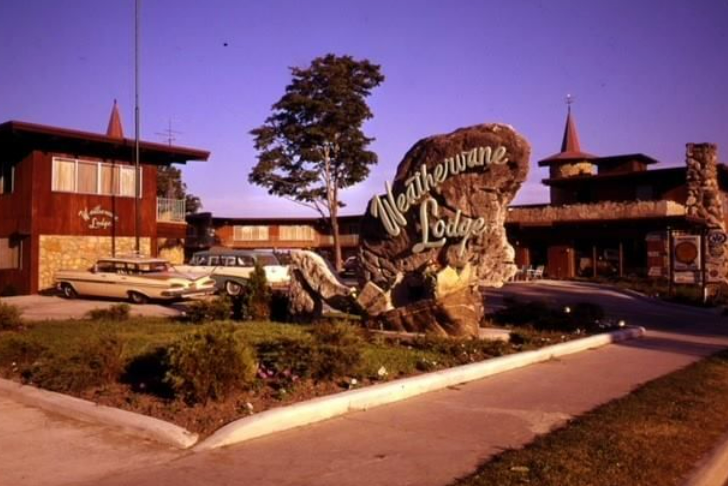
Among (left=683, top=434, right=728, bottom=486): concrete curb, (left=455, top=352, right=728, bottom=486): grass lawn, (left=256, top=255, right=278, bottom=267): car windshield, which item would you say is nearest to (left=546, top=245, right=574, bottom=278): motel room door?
(left=256, top=255, right=278, bottom=267): car windshield

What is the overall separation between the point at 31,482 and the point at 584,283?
104ft

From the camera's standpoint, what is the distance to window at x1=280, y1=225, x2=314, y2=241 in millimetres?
57406

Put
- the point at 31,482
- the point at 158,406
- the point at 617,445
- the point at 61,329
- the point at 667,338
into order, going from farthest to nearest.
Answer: the point at 667,338, the point at 61,329, the point at 158,406, the point at 617,445, the point at 31,482

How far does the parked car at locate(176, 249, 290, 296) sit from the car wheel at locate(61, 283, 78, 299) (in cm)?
354

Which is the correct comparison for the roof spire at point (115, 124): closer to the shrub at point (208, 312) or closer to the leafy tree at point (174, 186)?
the leafy tree at point (174, 186)

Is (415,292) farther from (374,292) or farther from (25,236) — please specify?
(25,236)

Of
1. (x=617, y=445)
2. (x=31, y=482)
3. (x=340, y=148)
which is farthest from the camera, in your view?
(x=340, y=148)

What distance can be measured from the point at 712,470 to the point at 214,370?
4.74 metres

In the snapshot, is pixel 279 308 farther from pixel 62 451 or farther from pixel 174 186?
pixel 174 186

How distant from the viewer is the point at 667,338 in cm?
1642

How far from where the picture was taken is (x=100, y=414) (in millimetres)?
7418

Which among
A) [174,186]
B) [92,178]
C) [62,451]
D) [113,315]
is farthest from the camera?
[174,186]

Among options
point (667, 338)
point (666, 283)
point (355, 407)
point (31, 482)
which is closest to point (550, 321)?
point (667, 338)

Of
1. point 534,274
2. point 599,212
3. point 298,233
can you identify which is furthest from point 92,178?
point 298,233
